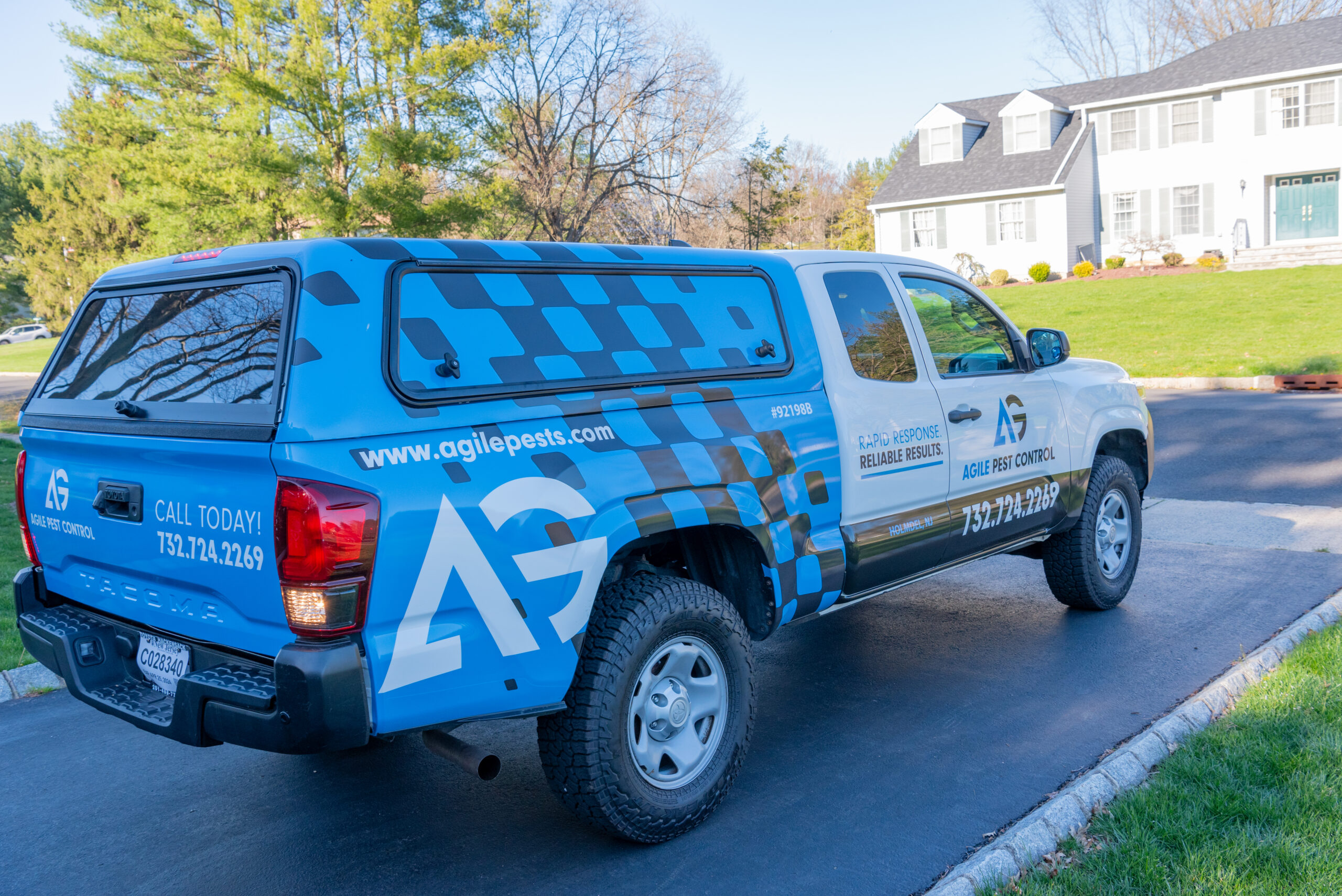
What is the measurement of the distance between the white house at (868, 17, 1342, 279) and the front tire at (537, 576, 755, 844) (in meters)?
30.7

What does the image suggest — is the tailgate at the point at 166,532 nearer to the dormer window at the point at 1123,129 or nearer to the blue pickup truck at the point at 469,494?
the blue pickup truck at the point at 469,494

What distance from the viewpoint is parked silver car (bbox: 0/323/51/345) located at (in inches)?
2280

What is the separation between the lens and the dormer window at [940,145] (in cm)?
3897

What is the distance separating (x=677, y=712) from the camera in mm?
3688

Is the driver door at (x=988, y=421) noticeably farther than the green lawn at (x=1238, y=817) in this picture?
Yes

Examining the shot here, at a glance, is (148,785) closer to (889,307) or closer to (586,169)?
(889,307)

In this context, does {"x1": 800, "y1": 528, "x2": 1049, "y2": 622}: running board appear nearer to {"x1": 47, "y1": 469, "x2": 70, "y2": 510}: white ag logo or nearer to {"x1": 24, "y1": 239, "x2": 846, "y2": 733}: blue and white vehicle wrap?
{"x1": 24, "y1": 239, "x2": 846, "y2": 733}: blue and white vehicle wrap

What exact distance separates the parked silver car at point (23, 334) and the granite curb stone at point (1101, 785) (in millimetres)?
64426

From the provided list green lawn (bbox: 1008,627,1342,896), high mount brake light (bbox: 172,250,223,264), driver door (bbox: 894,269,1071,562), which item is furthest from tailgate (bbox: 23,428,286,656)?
driver door (bbox: 894,269,1071,562)

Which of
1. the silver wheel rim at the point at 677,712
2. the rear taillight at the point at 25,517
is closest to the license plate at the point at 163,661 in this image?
the rear taillight at the point at 25,517

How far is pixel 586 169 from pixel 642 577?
62.8 feet

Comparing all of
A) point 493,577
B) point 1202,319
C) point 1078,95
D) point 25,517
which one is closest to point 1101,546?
point 493,577

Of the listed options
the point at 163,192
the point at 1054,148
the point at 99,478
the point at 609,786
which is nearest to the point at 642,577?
the point at 609,786

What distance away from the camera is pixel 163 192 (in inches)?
855
